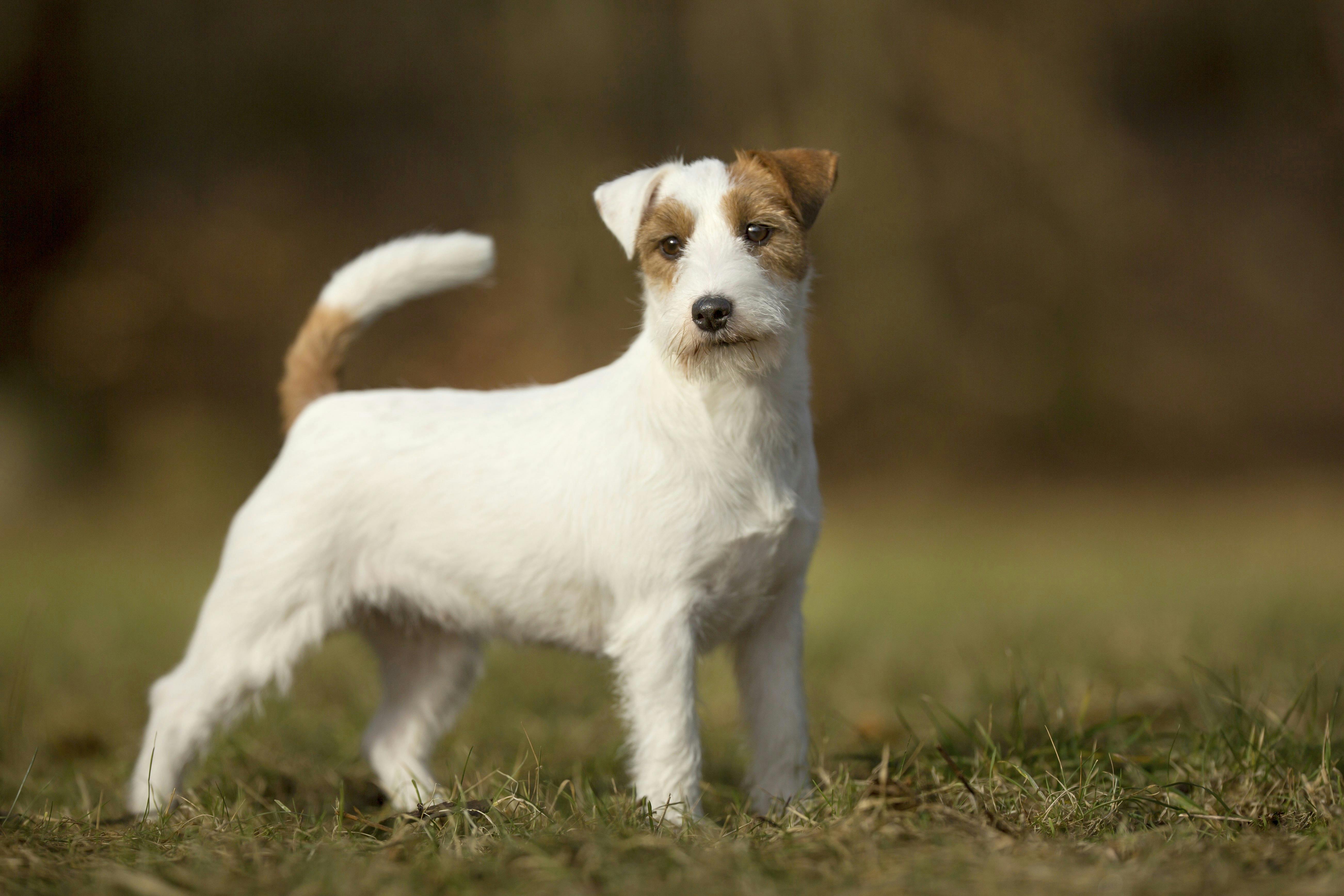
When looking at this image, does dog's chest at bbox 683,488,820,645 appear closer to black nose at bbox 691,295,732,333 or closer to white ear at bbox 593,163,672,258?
black nose at bbox 691,295,732,333

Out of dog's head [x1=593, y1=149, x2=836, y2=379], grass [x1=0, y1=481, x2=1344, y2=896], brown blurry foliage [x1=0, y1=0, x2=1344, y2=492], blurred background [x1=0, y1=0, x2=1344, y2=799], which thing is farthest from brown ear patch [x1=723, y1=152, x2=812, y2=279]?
brown blurry foliage [x1=0, y1=0, x2=1344, y2=492]

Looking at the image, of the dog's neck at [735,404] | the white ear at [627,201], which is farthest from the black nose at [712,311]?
the white ear at [627,201]

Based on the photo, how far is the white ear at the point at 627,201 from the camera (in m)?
3.33

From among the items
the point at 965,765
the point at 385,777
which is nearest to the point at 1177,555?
the point at 965,765

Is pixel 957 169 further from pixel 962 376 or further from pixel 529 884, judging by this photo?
pixel 529 884

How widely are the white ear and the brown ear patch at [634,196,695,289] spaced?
0.03 meters

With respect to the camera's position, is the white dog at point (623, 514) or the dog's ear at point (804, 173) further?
the dog's ear at point (804, 173)

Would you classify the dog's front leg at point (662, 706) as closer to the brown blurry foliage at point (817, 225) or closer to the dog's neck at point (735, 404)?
the dog's neck at point (735, 404)

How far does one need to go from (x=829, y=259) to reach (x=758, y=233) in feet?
22.4

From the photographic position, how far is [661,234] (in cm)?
324

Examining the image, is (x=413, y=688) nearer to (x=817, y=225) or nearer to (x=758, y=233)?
(x=758, y=233)

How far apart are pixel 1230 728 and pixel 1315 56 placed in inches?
427

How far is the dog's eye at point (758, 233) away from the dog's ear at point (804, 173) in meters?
0.10

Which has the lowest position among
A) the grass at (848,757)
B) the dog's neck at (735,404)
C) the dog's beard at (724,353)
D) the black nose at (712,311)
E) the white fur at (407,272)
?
the grass at (848,757)
